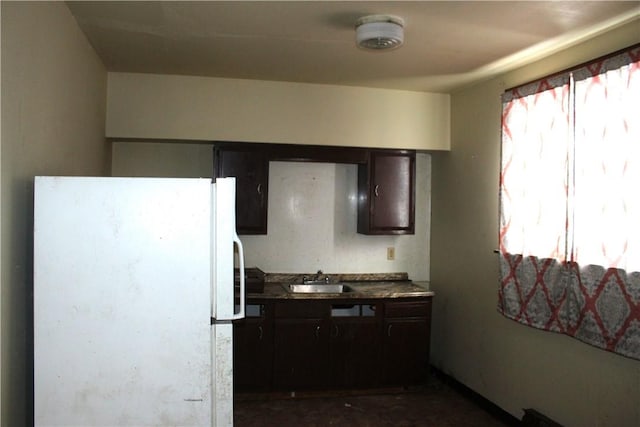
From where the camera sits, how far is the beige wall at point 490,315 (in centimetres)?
268

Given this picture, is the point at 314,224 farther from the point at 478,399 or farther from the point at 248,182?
the point at 478,399

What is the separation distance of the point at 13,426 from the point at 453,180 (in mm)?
3412

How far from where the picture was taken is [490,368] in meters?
3.66

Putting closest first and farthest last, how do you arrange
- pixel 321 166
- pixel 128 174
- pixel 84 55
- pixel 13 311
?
pixel 13 311
pixel 84 55
pixel 128 174
pixel 321 166

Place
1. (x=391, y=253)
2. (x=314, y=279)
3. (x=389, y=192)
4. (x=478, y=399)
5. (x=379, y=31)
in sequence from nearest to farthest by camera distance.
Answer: (x=379, y=31) < (x=478, y=399) < (x=389, y=192) < (x=314, y=279) < (x=391, y=253)

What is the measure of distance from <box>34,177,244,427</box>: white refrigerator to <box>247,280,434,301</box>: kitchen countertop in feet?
5.65

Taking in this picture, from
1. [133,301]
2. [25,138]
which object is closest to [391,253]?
[133,301]

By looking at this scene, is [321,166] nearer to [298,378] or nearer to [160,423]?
[298,378]

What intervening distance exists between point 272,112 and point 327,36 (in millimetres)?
1195

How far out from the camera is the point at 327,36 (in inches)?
113

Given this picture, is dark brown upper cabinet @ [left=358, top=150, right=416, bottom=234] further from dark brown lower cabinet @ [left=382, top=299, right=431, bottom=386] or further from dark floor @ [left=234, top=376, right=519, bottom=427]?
dark floor @ [left=234, top=376, right=519, bottom=427]

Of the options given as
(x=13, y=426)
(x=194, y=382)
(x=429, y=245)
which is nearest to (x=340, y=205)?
(x=429, y=245)

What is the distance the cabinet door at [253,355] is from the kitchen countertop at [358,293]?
0.22 m

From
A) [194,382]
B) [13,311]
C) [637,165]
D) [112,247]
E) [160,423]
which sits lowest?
[160,423]
